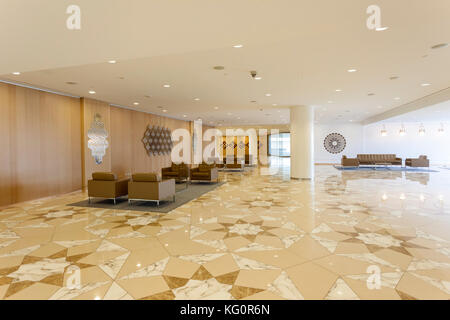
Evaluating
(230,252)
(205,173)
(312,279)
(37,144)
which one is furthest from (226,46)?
(205,173)

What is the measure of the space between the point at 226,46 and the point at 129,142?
829 centimetres

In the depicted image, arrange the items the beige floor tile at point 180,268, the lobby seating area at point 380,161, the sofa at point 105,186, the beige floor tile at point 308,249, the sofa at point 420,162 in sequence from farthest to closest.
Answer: the lobby seating area at point 380,161, the sofa at point 420,162, the sofa at point 105,186, the beige floor tile at point 308,249, the beige floor tile at point 180,268

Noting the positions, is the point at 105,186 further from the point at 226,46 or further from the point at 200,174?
the point at 226,46

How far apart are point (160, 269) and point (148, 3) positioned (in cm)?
279

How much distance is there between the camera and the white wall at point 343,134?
720 inches

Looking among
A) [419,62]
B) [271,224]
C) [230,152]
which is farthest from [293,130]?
[230,152]

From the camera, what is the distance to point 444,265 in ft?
9.48

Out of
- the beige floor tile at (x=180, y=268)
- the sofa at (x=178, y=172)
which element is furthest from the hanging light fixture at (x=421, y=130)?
the beige floor tile at (x=180, y=268)

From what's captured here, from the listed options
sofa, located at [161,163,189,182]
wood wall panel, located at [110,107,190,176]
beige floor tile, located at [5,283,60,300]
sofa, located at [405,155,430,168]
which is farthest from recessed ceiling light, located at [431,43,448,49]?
sofa, located at [405,155,430,168]

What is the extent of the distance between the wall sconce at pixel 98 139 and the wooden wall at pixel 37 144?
43 centimetres

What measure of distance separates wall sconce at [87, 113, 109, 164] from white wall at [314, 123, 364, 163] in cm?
1529

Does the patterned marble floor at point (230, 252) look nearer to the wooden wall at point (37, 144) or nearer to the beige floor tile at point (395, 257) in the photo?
the beige floor tile at point (395, 257)

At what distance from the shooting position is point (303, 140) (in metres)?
10.5
